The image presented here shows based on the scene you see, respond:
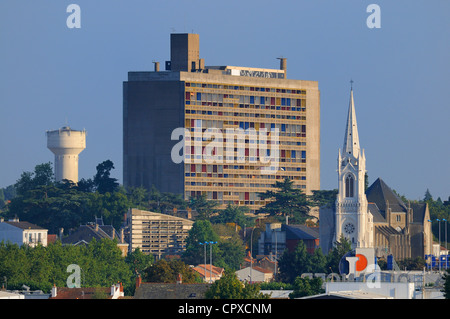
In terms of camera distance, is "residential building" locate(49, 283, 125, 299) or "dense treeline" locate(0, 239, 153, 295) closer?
"residential building" locate(49, 283, 125, 299)

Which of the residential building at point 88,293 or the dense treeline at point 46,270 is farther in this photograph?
the dense treeline at point 46,270

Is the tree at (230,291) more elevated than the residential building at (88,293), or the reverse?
the tree at (230,291)

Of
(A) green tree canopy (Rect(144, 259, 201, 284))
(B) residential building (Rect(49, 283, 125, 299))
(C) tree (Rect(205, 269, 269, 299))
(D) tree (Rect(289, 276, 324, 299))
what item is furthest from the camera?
(A) green tree canopy (Rect(144, 259, 201, 284))

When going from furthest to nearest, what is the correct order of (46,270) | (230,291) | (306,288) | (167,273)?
(46,270) → (167,273) → (306,288) → (230,291)

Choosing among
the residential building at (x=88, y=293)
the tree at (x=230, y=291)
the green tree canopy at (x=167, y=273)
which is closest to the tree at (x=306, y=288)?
the tree at (x=230, y=291)

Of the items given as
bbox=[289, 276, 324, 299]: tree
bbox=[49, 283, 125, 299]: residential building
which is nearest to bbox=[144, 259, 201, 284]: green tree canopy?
bbox=[49, 283, 125, 299]: residential building

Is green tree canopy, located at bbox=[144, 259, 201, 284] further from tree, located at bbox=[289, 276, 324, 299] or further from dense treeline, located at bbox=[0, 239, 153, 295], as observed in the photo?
tree, located at bbox=[289, 276, 324, 299]

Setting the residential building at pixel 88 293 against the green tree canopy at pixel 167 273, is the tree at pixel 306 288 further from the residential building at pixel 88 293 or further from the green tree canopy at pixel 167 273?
the green tree canopy at pixel 167 273

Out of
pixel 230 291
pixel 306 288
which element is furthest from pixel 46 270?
pixel 230 291

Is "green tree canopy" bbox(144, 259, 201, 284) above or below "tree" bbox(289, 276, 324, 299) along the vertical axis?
above

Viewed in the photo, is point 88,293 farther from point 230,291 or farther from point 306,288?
point 230,291
